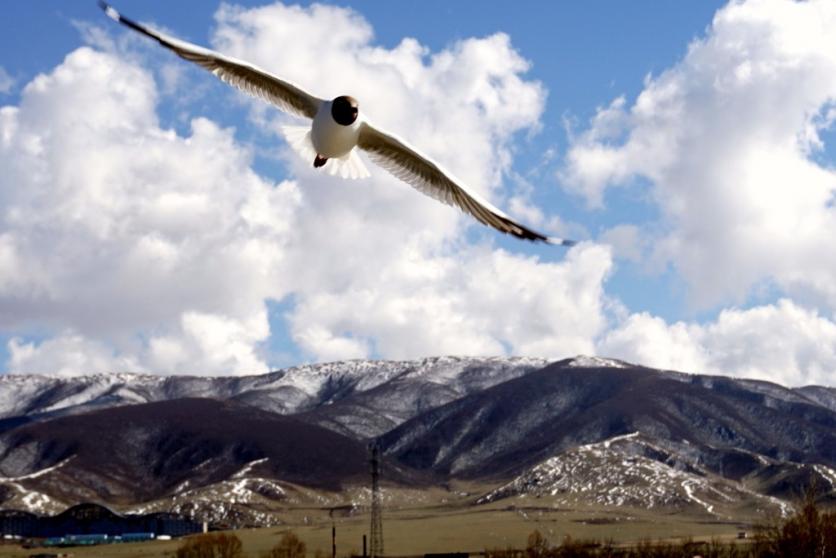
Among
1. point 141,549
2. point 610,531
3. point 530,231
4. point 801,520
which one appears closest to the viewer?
point 530,231

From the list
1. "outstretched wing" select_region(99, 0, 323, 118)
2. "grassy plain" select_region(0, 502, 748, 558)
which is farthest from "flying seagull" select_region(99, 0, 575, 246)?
"grassy plain" select_region(0, 502, 748, 558)

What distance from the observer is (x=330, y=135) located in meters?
15.8

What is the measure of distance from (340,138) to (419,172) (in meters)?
1.91

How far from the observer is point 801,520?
239 ft

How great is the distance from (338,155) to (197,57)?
2.61m

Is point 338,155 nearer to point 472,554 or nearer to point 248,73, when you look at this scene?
point 248,73

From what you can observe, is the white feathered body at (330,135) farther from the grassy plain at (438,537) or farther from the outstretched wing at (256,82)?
the grassy plain at (438,537)

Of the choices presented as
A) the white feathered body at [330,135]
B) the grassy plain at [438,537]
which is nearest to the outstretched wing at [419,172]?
the white feathered body at [330,135]

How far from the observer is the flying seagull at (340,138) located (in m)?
15.8

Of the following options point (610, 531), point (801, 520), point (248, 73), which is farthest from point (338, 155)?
point (610, 531)

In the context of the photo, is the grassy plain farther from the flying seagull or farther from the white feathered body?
the white feathered body

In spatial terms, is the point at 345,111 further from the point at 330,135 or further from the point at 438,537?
the point at 438,537

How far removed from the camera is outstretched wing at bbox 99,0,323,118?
17.2m

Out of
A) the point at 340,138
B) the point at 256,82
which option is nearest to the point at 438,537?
the point at 256,82
